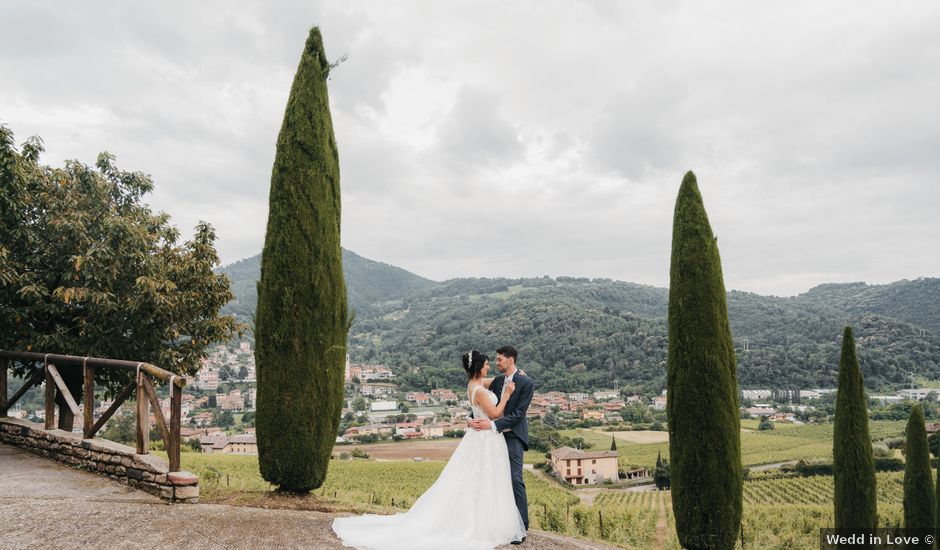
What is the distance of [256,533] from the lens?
5656 mm

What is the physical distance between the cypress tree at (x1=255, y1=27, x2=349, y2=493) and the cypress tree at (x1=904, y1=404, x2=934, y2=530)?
53.4ft

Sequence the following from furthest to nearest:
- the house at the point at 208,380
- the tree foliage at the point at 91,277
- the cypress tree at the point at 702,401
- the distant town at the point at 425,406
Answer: the house at the point at 208,380 → the distant town at the point at 425,406 → the tree foliage at the point at 91,277 → the cypress tree at the point at 702,401

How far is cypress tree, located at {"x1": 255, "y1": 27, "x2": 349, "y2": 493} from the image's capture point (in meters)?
7.71

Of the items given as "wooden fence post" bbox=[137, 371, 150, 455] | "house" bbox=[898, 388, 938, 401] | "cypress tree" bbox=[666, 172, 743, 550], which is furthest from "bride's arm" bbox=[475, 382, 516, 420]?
"house" bbox=[898, 388, 938, 401]

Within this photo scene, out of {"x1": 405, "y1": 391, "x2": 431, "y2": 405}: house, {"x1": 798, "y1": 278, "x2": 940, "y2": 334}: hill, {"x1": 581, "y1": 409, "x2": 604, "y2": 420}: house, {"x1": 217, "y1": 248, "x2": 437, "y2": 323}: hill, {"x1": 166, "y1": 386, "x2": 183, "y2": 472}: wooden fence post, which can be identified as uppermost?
{"x1": 217, "y1": 248, "x2": 437, "y2": 323}: hill

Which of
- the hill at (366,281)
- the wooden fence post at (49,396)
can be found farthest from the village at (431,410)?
the hill at (366,281)

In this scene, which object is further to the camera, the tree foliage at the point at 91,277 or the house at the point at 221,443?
the house at the point at 221,443

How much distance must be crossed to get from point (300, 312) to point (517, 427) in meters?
3.71

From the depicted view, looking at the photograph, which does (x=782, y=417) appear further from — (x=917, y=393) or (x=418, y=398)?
(x=418, y=398)

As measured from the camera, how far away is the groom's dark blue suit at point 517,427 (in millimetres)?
5953

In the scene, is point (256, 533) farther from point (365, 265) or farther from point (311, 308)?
point (365, 265)

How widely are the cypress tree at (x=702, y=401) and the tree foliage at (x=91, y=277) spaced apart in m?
9.25

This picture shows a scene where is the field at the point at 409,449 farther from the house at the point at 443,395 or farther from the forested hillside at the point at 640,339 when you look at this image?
the forested hillside at the point at 640,339

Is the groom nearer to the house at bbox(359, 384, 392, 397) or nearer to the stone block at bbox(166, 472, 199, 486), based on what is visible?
the stone block at bbox(166, 472, 199, 486)
